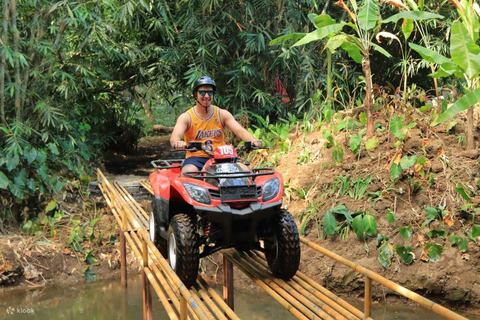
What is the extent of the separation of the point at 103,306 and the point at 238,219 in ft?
10.0

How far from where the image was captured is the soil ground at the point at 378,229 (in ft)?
17.5

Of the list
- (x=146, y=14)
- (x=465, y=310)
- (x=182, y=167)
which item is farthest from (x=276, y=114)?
(x=182, y=167)

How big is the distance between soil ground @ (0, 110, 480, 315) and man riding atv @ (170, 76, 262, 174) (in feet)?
6.93

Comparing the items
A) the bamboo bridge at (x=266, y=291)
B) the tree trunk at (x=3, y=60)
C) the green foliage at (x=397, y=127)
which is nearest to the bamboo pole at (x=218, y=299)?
the bamboo bridge at (x=266, y=291)

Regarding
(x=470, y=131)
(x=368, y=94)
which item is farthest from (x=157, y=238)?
(x=470, y=131)

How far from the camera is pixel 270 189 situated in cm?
362

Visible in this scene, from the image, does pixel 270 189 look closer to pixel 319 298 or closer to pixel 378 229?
pixel 319 298

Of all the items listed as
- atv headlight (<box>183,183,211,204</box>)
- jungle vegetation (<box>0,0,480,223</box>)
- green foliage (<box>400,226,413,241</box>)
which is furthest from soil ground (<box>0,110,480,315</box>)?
atv headlight (<box>183,183,211,204</box>)

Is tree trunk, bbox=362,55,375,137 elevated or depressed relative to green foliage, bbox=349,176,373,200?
elevated

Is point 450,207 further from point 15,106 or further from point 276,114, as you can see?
point 15,106

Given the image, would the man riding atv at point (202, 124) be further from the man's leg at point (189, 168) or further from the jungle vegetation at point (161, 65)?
the jungle vegetation at point (161, 65)

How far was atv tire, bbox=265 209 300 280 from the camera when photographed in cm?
A: 362

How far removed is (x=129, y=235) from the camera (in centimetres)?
536

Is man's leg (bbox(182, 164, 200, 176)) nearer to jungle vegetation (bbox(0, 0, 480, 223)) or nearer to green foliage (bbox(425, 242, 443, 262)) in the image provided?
jungle vegetation (bbox(0, 0, 480, 223))
